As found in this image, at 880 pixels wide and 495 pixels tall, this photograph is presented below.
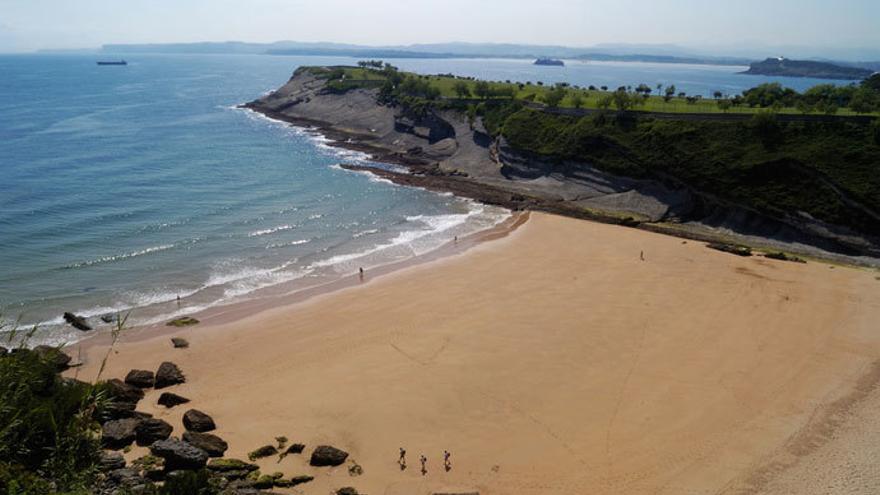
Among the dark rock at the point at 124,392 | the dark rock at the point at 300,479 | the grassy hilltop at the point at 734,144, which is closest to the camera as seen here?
the dark rock at the point at 300,479

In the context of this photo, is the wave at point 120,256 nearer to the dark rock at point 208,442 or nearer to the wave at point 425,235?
the wave at point 425,235

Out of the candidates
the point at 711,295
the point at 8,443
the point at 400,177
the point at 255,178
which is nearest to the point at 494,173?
the point at 400,177

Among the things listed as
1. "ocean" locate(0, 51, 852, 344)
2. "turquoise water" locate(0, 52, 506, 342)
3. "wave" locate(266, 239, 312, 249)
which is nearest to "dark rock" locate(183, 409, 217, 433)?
"ocean" locate(0, 51, 852, 344)

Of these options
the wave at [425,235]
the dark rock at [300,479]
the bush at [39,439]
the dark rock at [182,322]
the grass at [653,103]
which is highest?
the grass at [653,103]

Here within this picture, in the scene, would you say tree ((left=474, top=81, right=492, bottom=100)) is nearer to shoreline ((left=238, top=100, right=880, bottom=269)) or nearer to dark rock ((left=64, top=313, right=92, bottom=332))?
shoreline ((left=238, top=100, right=880, bottom=269))

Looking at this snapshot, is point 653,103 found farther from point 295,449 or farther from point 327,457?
point 295,449

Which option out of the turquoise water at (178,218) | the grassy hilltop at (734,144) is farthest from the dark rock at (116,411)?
the grassy hilltop at (734,144)
